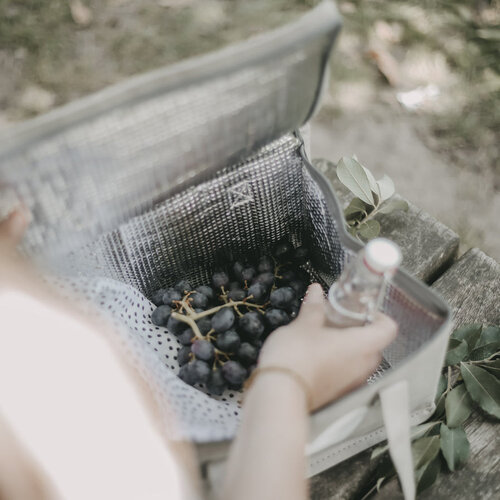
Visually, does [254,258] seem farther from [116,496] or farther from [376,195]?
[116,496]

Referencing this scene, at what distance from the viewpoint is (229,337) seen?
767 millimetres

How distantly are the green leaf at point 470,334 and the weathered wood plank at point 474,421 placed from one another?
0.13 ft

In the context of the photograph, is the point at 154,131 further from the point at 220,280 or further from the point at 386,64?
the point at 386,64

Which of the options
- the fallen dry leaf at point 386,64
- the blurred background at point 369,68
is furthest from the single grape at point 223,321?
the fallen dry leaf at point 386,64

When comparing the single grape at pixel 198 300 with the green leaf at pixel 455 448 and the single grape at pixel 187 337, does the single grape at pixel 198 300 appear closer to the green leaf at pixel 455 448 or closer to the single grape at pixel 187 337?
the single grape at pixel 187 337

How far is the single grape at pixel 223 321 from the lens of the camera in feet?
2.56

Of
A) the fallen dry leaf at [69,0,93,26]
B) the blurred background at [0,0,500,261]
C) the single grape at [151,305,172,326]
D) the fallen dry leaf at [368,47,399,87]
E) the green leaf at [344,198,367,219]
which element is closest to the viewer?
the single grape at [151,305,172,326]

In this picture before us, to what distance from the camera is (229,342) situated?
765mm

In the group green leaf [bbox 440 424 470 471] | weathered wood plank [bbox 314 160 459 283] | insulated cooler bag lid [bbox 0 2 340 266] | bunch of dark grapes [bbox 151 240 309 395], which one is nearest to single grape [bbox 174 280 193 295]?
bunch of dark grapes [bbox 151 240 309 395]

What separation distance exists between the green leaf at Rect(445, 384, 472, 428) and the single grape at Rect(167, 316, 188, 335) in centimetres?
44

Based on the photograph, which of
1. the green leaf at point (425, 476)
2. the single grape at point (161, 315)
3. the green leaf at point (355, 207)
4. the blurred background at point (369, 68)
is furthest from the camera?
the blurred background at point (369, 68)

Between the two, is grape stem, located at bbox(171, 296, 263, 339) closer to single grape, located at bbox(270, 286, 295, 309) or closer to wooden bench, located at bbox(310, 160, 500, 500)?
single grape, located at bbox(270, 286, 295, 309)

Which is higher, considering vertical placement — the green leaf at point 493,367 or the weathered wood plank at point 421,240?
the weathered wood plank at point 421,240

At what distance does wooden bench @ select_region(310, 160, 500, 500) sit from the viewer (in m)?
0.75
